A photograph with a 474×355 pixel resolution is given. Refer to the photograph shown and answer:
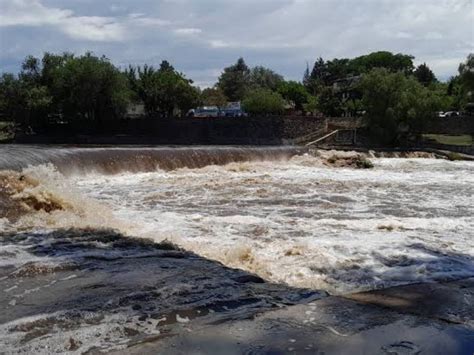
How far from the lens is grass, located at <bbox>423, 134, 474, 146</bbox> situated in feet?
140

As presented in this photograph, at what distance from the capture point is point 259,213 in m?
14.6

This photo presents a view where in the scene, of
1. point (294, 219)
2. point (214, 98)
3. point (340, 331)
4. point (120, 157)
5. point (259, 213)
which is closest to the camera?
point (340, 331)

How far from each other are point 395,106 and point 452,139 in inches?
272

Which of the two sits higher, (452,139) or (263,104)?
(263,104)

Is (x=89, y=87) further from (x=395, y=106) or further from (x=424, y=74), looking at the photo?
(x=424, y=74)

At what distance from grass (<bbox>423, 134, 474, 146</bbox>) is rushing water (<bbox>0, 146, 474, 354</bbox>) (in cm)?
1613

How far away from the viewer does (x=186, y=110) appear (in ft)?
216

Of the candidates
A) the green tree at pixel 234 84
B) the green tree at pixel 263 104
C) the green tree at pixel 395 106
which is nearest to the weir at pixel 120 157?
the green tree at pixel 395 106

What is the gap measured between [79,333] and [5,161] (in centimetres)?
1559

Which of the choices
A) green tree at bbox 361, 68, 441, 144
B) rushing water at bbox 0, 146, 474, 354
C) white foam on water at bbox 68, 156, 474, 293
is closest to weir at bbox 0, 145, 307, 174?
rushing water at bbox 0, 146, 474, 354

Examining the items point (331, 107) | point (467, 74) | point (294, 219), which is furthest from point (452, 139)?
point (294, 219)

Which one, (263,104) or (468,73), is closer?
(468,73)

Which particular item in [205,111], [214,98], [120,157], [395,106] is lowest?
[120,157]

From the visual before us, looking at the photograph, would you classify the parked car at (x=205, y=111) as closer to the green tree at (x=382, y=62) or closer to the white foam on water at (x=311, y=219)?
the green tree at (x=382, y=62)
